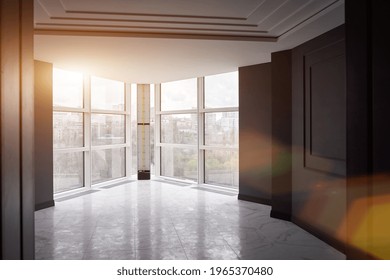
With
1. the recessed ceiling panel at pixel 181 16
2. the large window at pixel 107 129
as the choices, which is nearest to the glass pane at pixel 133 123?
the large window at pixel 107 129

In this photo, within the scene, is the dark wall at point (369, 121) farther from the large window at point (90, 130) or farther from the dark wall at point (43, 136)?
the large window at point (90, 130)

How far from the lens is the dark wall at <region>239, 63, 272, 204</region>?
653 cm

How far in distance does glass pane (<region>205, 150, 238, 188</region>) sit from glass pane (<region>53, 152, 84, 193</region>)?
3208 mm

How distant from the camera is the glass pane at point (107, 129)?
333 inches

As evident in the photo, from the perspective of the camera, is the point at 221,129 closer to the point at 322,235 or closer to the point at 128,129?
the point at 128,129

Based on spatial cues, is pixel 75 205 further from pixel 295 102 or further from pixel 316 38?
pixel 316 38

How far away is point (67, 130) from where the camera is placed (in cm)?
761

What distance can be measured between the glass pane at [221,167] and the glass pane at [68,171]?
3208 mm

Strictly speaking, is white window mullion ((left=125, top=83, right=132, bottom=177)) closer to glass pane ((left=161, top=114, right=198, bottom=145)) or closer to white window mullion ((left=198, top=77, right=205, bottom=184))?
glass pane ((left=161, top=114, right=198, bottom=145))

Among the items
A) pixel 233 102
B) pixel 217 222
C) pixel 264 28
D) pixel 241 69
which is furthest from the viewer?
pixel 233 102

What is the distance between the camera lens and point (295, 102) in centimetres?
539

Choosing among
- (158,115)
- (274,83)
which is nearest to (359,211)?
(274,83)

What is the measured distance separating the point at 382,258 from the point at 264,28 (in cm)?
359

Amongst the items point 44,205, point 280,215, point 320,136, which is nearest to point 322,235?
point 280,215
